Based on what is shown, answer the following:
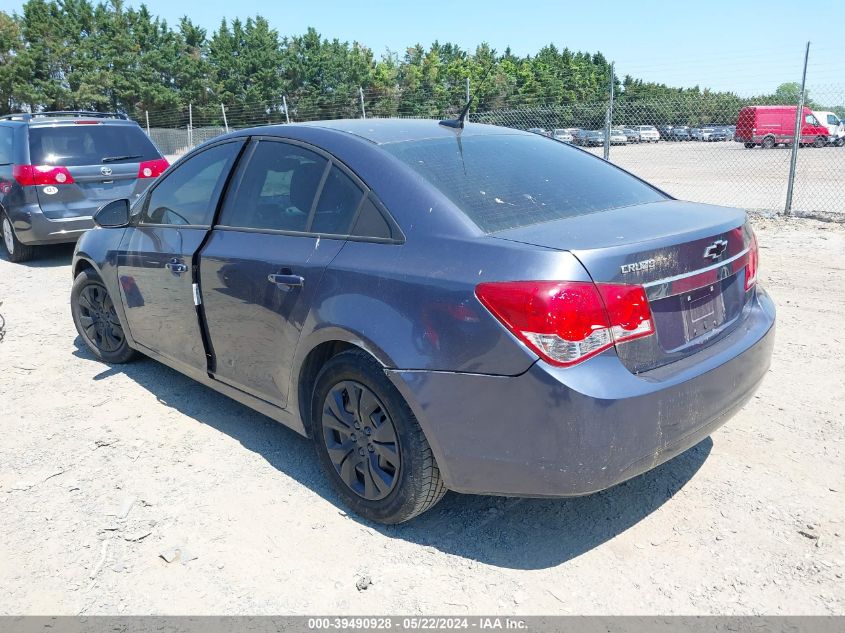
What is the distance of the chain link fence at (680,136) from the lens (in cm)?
1416

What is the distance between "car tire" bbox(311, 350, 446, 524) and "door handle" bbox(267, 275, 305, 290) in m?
0.39

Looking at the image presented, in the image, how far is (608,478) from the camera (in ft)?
7.70

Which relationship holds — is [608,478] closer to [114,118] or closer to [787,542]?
[787,542]

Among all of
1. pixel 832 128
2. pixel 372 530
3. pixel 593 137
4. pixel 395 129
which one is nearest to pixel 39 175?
pixel 395 129

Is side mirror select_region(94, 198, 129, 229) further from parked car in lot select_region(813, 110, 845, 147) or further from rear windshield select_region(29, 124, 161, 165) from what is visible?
parked car in lot select_region(813, 110, 845, 147)

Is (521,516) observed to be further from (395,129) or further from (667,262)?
(395,129)

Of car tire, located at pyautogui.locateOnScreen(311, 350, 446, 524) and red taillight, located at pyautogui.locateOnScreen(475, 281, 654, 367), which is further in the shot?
car tire, located at pyautogui.locateOnScreen(311, 350, 446, 524)

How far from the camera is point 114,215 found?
430cm

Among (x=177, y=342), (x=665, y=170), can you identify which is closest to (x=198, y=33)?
(x=665, y=170)

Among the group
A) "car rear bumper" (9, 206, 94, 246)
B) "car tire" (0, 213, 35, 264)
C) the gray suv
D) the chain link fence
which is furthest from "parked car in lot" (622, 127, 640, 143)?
"car tire" (0, 213, 35, 264)

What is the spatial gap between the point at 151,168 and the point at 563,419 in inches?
311

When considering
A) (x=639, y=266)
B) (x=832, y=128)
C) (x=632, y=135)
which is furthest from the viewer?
(x=832, y=128)

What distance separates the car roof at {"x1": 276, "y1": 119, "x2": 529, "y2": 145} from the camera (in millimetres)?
3156

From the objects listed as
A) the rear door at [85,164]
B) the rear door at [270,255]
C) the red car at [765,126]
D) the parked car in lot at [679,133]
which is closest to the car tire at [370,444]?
the rear door at [270,255]
